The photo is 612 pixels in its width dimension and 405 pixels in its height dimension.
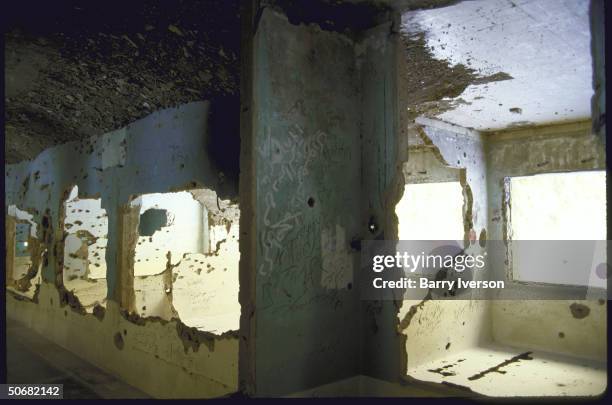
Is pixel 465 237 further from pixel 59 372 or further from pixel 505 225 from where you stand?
pixel 59 372

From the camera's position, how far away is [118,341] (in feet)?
16.3

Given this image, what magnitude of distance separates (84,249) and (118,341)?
136 inches

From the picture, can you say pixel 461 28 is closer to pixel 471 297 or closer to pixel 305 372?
pixel 305 372

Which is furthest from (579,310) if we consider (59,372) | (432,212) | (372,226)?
(59,372)

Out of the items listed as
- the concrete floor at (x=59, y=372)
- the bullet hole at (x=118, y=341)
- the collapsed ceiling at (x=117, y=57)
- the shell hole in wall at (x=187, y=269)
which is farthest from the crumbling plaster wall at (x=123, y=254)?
the shell hole in wall at (x=187, y=269)

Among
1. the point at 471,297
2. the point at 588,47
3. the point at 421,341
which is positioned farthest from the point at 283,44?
the point at 471,297

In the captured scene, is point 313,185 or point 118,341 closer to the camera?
point 313,185

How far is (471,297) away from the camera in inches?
258

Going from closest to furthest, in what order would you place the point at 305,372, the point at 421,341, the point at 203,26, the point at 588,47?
the point at 305,372
the point at 203,26
the point at 588,47
the point at 421,341

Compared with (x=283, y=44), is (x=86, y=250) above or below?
below

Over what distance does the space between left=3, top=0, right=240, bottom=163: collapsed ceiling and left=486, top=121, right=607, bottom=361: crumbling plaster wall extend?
15.6ft

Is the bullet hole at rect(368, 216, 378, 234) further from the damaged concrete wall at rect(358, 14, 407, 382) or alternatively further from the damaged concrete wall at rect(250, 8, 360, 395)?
the damaged concrete wall at rect(250, 8, 360, 395)

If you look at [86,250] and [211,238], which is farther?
[211,238]

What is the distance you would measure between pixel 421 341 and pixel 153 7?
475 cm
